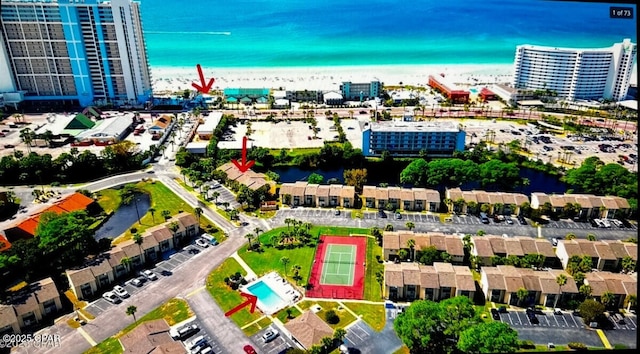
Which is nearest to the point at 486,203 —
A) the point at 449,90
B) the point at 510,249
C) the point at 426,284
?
the point at 510,249

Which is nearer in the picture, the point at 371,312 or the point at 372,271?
the point at 371,312

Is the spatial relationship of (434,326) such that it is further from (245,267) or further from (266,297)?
(245,267)

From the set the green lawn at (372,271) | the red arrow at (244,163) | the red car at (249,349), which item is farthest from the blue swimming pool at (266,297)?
the red arrow at (244,163)

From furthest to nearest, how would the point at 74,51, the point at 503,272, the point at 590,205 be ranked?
the point at 74,51 → the point at 590,205 → the point at 503,272

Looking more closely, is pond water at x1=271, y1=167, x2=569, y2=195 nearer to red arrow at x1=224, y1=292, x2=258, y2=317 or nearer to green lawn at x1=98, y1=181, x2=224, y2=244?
green lawn at x1=98, y1=181, x2=224, y2=244

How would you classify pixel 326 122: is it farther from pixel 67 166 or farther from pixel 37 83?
pixel 37 83

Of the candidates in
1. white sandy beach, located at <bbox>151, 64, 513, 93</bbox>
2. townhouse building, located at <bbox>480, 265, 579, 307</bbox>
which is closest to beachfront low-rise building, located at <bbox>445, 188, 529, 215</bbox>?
townhouse building, located at <bbox>480, 265, 579, 307</bbox>
